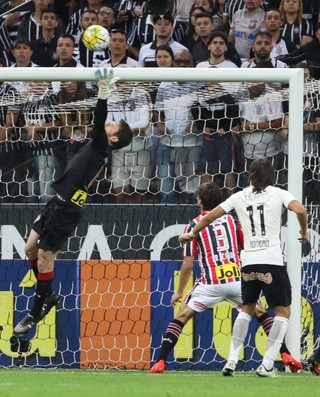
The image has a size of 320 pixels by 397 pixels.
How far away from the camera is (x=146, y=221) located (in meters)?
11.4

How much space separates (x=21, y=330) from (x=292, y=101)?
3.39 metres

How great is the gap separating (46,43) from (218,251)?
559 cm

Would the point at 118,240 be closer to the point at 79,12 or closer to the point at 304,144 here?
the point at 304,144

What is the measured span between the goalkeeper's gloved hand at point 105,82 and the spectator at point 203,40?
164 inches

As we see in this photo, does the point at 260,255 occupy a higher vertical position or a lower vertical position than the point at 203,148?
lower

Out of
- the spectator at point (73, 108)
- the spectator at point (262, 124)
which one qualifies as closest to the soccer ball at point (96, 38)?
the spectator at point (73, 108)

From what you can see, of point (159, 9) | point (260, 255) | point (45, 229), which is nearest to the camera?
point (260, 255)

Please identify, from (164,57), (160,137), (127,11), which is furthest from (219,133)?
(127,11)

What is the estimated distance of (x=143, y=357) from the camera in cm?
1142

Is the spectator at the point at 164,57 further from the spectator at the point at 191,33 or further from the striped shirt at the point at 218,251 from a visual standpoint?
the striped shirt at the point at 218,251

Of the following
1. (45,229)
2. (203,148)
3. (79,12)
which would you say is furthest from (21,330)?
(79,12)

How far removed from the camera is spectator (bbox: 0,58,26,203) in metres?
11.7

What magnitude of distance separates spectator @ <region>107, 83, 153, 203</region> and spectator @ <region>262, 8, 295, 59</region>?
122 inches

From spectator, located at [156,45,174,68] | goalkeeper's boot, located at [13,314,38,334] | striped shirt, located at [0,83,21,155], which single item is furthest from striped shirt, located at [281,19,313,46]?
goalkeeper's boot, located at [13,314,38,334]
